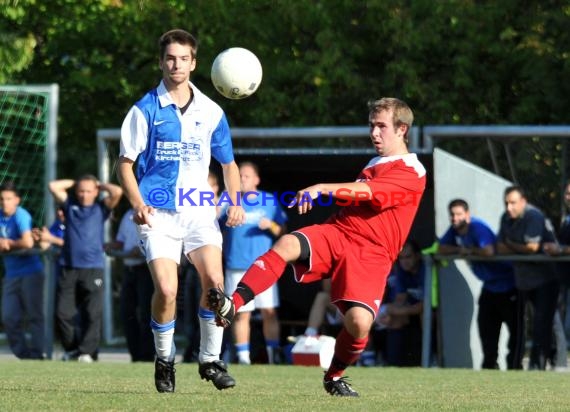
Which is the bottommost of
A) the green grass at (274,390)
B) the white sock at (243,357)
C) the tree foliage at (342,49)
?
the white sock at (243,357)

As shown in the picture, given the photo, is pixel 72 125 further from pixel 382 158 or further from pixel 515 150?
pixel 382 158

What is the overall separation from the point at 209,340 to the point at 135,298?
6.68 meters

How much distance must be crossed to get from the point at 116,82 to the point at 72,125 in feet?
4.08

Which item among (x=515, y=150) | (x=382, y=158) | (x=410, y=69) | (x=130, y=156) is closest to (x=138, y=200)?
(x=130, y=156)

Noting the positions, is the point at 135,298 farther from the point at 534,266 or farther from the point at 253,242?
the point at 534,266

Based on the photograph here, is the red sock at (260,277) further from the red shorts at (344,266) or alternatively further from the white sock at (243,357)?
the white sock at (243,357)

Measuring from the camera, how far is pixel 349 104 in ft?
70.1

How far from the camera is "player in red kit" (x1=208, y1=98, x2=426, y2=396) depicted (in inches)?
309

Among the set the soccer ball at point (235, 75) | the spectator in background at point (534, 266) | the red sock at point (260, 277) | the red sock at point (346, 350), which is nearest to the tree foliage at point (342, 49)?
the spectator in background at point (534, 266)

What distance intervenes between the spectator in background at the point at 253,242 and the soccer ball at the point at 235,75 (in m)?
4.26

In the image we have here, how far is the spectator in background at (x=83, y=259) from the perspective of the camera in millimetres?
14336

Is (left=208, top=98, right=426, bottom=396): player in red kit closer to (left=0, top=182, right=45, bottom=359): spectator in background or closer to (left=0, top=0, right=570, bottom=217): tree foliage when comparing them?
(left=0, top=182, right=45, bottom=359): spectator in background

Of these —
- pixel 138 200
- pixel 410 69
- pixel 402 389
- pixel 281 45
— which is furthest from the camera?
pixel 281 45

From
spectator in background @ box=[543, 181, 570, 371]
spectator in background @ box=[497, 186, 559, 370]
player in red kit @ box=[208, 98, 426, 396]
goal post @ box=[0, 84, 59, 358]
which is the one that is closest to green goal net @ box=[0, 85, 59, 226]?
goal post @ box=[0, 84, 59, 358]
